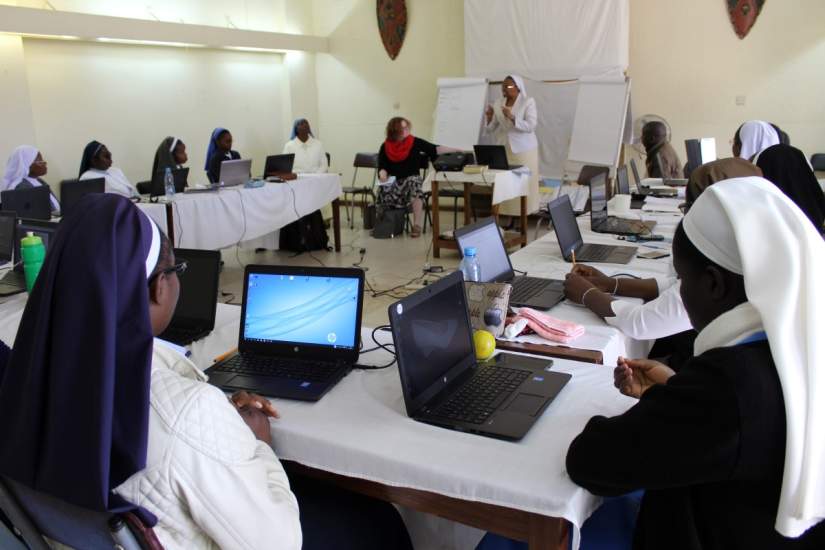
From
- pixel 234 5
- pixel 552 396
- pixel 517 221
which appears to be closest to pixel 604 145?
pixel 517 221

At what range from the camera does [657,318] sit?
2.00 m

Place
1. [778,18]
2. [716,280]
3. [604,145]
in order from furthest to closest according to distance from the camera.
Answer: [604,145], [778,18], [716,280]

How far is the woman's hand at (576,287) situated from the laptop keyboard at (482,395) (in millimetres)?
691

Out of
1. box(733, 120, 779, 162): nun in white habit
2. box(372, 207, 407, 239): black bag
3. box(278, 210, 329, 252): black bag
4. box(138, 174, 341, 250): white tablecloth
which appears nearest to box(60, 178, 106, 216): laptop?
box(138, 174, 341, 250): white tablecloth

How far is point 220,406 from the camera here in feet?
3.73

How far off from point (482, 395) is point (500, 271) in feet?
3.49

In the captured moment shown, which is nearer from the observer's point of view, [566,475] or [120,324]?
[120,324]

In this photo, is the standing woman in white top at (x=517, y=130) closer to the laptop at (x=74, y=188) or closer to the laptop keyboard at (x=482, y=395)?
the laptop at (x=74, y=188)

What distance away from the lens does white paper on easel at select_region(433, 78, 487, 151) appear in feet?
25.7

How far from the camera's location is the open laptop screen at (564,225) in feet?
9.64

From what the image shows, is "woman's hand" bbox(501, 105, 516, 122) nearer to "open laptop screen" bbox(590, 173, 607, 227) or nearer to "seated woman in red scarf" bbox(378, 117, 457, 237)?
"seated woman in red scarf" bbox(378, 117, 457, 237)

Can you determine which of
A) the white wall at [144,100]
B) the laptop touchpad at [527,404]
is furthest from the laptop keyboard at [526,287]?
the white wall at [144,100]

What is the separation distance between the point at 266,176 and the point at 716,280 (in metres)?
5.53

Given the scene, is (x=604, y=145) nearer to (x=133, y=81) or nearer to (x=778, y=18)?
(x=778, y=18)
